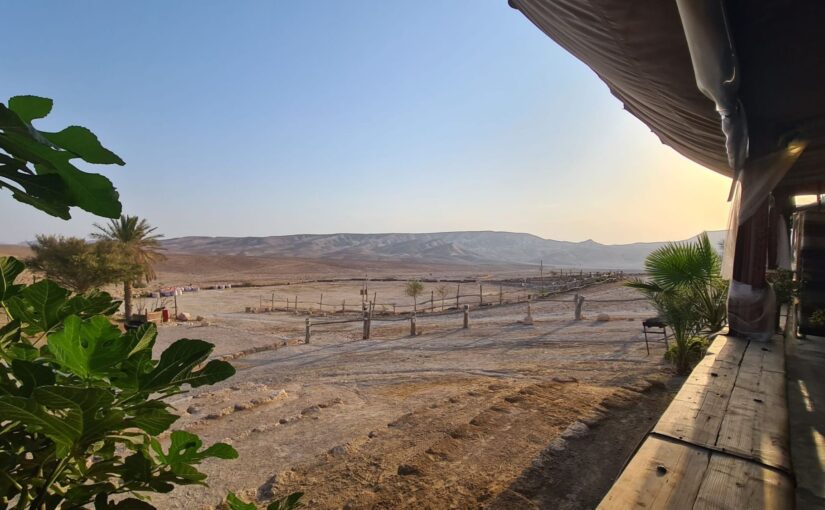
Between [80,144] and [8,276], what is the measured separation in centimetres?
49

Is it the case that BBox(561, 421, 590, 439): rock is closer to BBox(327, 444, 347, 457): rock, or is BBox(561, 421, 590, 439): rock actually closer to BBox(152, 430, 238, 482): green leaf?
BBox(327, 444, 347, 457): rock

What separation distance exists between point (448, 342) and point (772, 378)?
10.8 metres

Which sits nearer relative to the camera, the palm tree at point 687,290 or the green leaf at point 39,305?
the green leaf at point 39,305

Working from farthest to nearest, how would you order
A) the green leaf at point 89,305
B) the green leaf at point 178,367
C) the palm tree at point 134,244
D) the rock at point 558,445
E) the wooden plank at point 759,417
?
1. the palm tree at point 134,244
2. the rock at point 558,445
3. the wooden plank at point 759,417
4. the green leaf at point 89,305
5. the green leaf at point 178,367

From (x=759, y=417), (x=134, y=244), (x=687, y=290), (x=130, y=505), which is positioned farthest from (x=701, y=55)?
(x=134, y=244)

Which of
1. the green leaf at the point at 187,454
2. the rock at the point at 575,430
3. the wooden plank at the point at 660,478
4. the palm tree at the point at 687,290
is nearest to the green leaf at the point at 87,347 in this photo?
the green leaf at the point at 187,454

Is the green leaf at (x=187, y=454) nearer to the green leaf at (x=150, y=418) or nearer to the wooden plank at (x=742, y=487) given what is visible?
the green leaf at (x=150, y=418)

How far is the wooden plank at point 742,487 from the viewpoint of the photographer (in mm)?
1799

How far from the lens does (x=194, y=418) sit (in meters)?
7.06

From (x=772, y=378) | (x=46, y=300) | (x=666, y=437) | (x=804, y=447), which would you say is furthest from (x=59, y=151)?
(x=772, y=378)

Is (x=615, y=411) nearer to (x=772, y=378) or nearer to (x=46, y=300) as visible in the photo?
(x=772, y=378)

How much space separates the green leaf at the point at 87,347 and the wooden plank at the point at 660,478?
195 cm

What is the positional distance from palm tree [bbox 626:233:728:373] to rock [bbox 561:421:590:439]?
336 cm

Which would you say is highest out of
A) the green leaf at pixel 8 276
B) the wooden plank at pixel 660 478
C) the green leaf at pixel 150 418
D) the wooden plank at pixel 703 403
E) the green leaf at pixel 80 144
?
the green leaf at pixel 80 144
